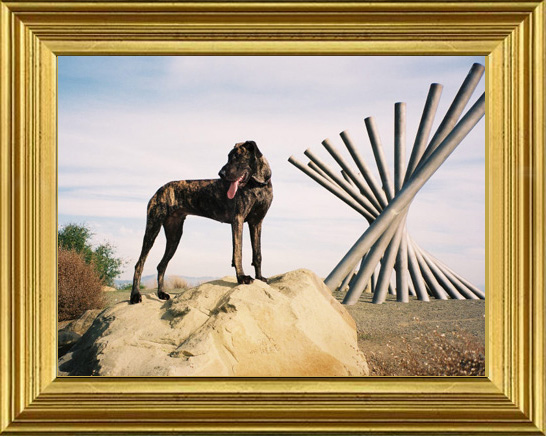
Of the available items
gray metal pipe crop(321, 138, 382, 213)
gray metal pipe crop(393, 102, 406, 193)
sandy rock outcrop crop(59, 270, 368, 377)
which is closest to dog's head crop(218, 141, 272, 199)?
sandy rock outcrop crop(59, 270, 368, 377)

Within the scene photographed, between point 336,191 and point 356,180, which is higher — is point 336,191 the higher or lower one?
the lower one

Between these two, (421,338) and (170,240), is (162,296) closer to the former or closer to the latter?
(170,240)

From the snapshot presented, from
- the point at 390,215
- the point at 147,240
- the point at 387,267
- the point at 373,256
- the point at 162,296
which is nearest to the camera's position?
the point at 147,240

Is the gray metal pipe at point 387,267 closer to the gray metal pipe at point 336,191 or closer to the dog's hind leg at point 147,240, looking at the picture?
the gray metal pipe at point 336,191

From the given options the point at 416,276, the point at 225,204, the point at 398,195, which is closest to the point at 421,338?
the point at 398,195

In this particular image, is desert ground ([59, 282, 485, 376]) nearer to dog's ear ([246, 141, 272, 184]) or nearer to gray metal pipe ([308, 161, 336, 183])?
dog's ear ([246, 141, 272, 184])

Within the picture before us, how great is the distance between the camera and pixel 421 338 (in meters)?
6.09

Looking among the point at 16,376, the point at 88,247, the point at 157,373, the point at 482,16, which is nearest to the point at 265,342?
the point at 157,373

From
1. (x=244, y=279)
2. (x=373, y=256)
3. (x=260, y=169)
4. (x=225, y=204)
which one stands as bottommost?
(x=244, y=279)

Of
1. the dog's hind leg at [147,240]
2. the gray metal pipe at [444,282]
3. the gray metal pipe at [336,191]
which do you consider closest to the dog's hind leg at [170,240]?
the dog's hind leg at [147,240]

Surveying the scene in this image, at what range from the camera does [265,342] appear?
4.65m

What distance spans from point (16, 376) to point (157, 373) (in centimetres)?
111

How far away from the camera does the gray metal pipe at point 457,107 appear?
6430 mm

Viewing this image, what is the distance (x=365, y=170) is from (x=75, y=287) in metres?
5.56
